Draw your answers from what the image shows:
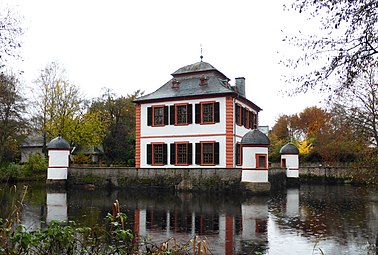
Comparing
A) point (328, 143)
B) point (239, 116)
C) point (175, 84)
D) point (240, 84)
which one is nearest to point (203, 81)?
point (175, 84)

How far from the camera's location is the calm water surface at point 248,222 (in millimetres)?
9639

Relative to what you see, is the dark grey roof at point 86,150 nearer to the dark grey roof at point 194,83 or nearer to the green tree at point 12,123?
the green tree at point 12,123

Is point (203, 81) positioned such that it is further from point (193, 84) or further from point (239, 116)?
point (239, 116)

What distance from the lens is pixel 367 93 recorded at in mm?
20422

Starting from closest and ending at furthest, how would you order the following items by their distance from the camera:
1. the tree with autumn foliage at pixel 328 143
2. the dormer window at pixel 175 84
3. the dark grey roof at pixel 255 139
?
the dark grey roof at pixel 255 139 < the dormer window at pixel 175 84 < the tree with autumn foliage at pixel 328 143

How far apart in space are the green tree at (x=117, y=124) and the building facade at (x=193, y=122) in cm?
1486

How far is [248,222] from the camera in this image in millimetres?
13398

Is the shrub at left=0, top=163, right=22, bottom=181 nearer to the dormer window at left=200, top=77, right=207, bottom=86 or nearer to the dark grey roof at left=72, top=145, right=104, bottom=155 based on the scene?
the dark grey roof at left=72, top=145, right=104, bottom=155

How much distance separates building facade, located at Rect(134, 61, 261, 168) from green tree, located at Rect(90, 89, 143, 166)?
48.8 ft

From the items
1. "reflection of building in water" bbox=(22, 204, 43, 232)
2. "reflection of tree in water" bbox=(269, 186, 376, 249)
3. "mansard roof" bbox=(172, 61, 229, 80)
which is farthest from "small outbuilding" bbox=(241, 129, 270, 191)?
"reflection of building in water" bbox=(22, 204, 43, 232)

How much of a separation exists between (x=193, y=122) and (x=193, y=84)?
3.08 m

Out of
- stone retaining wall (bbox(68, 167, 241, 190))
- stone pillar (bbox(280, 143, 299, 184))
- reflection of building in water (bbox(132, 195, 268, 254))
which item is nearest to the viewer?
reflection of building in water (bbox(132, 195, 268, 254))

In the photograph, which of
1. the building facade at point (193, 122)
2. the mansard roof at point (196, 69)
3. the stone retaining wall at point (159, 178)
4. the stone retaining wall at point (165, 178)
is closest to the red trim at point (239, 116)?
the building facade at point (193, 122)

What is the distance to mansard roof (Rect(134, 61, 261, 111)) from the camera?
29.3 metres
